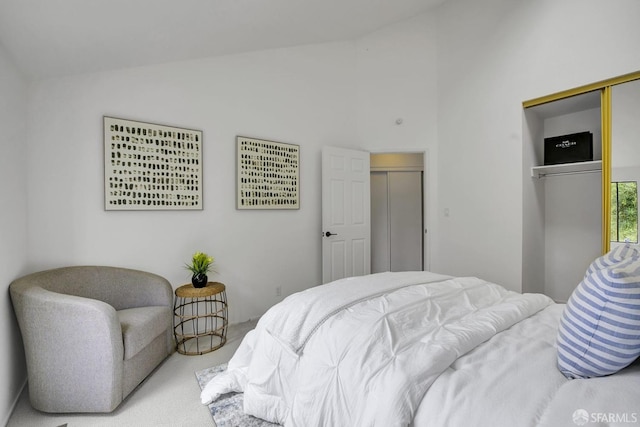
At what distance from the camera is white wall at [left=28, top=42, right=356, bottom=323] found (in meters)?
2.33

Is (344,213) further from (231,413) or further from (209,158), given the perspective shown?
(231,413)

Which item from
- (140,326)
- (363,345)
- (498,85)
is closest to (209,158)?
(140,326)

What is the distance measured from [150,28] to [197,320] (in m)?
2.34

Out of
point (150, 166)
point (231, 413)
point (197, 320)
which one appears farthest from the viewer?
point (197, 320)

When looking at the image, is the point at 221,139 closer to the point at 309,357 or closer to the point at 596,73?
the point at 309,357

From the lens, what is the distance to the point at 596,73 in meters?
2.65

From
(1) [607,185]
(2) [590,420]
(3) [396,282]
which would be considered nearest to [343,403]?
(2) [590,420]

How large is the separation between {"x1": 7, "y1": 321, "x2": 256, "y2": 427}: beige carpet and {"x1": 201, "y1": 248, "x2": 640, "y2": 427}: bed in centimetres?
13

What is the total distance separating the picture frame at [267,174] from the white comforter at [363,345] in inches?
69.4

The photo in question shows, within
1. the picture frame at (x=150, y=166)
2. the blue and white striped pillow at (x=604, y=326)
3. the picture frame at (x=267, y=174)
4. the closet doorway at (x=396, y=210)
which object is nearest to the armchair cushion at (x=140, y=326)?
the picture frame at (x=150, y=166)

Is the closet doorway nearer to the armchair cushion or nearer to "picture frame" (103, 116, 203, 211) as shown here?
"picture frame" (103, 116, 203, 211)

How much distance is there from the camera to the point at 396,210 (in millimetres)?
5199

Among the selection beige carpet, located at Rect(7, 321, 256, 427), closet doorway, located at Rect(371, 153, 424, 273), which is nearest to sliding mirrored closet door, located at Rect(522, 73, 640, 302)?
closet doorway, located at Rect(371, 153, 424, 273)

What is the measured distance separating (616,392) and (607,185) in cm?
255
